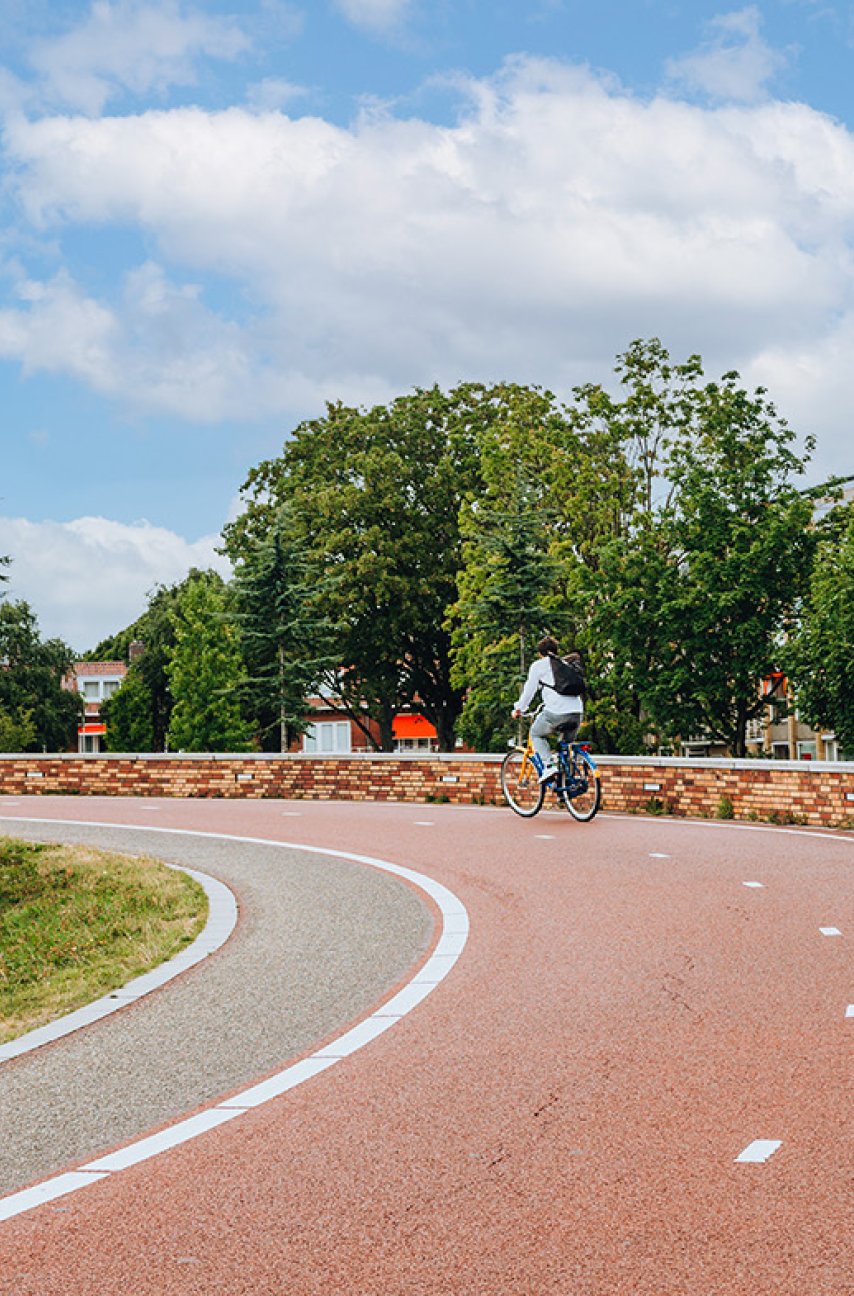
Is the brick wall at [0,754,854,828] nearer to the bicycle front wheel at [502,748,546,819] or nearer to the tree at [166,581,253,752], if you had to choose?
the bicycle front wheel at [502,748,546,819]

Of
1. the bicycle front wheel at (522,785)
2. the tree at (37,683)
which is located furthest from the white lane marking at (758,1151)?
the tree at (37,683)

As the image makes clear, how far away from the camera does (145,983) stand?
827cm

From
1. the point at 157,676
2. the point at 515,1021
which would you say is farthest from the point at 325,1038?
the point at 157,676

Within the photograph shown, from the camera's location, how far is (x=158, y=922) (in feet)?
36.1

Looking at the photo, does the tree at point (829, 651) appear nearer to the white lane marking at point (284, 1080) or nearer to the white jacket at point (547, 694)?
the white jacket at point (547, 694)

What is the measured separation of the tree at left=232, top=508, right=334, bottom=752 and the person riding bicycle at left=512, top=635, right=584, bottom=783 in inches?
617

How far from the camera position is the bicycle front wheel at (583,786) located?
56.5 ft

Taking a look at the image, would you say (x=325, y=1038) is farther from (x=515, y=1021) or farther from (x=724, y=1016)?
(x=724, y=1016)

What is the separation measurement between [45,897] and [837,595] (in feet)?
75.8

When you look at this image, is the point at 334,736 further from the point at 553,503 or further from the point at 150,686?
the point at 553,503

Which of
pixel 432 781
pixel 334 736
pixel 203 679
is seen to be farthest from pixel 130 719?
pixel 432 781

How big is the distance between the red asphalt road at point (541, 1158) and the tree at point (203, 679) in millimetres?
53383

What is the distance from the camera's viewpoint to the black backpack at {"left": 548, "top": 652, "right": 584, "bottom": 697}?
1684 cm

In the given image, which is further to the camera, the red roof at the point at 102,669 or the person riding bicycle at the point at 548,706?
the red roof at the point at 102,669
